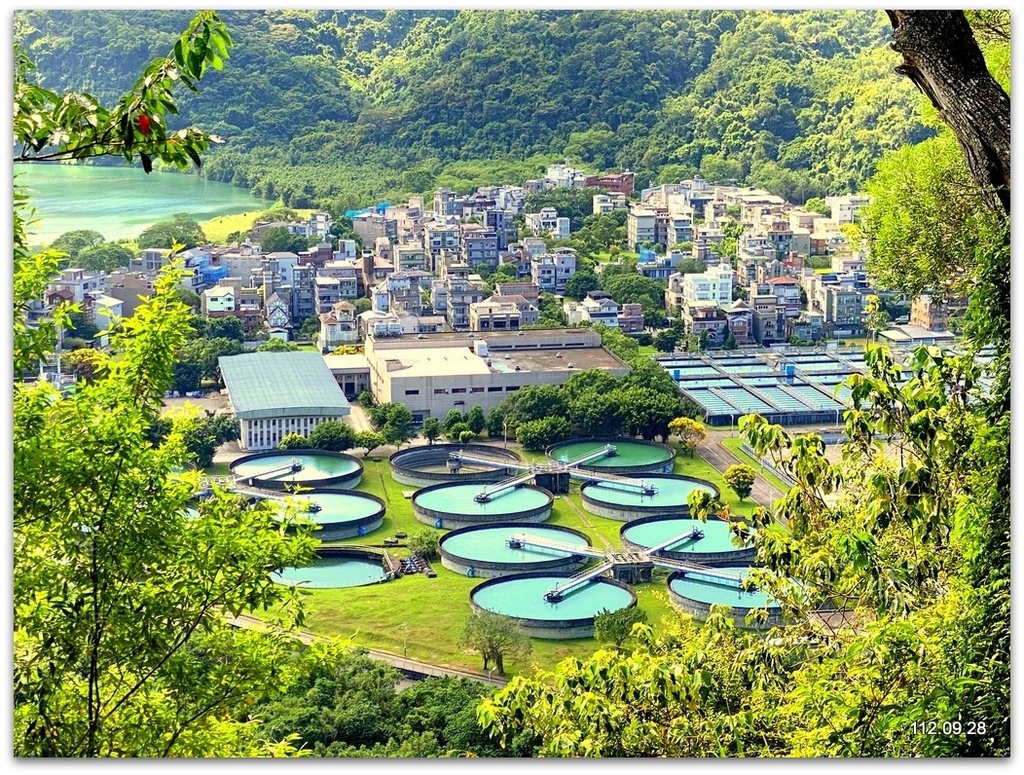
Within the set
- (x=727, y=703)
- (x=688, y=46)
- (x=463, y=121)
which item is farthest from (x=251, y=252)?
(x=727, y=703)

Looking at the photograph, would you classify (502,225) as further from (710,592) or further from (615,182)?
(710,592)

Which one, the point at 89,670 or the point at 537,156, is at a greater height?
the point at 537,156

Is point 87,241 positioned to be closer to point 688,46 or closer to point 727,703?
point 688,46

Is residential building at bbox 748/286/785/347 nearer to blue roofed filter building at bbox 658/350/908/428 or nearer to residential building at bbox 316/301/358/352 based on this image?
blue roofed filter building at bbox 658/350/908/428

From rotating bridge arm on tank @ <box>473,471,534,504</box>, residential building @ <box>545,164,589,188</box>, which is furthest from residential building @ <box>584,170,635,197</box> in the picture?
rotating bridge arm on tank @ <box>473,471,534,504</box>

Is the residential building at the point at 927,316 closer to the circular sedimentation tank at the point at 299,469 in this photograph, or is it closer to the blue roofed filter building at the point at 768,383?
the blue roofed filter building at the point at 768,383

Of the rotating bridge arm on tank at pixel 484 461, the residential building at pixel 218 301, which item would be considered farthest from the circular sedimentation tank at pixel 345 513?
the residential building at pixel 218 301
